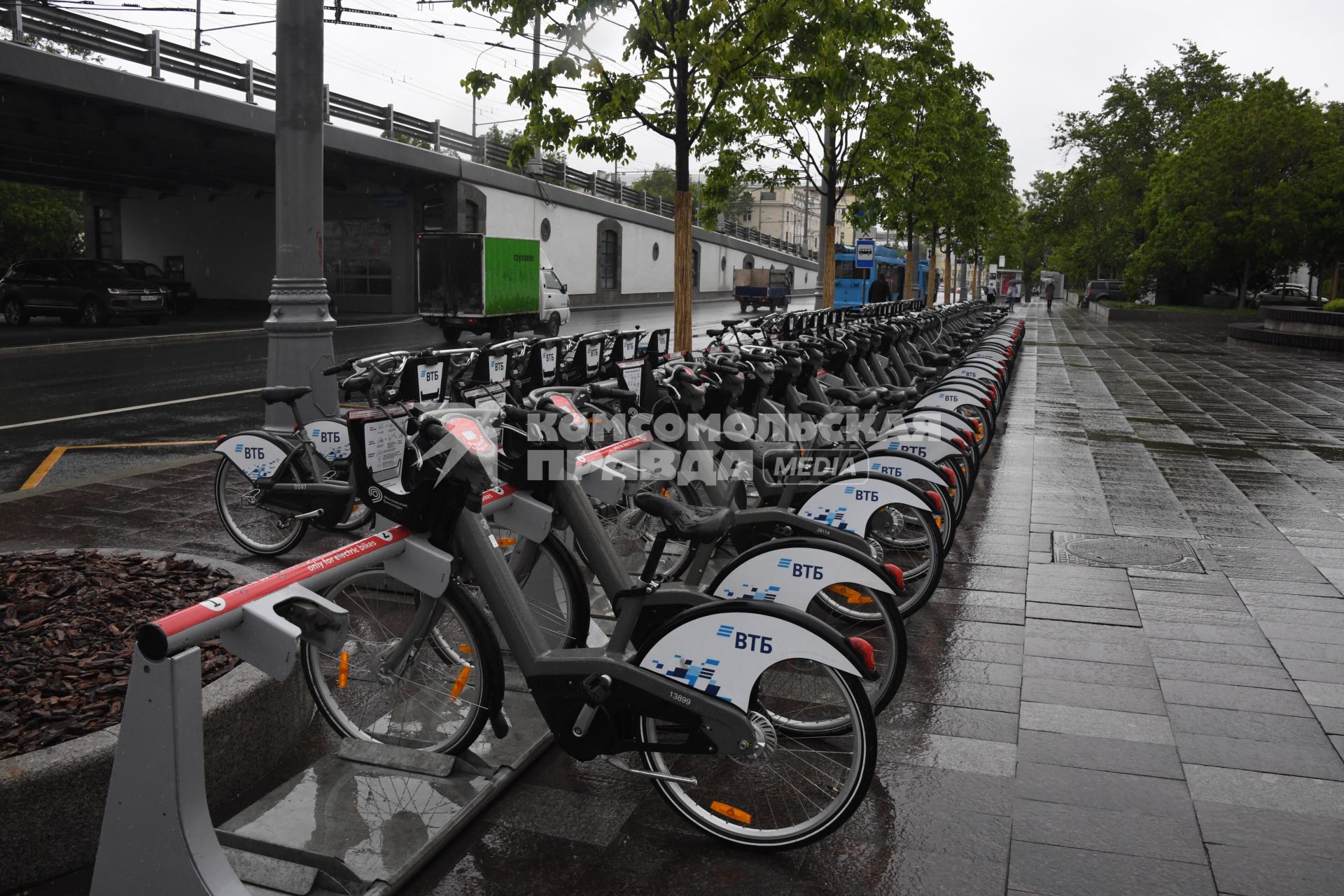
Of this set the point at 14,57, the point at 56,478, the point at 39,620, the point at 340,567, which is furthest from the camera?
the point at 14,57

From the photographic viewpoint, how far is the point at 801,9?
10031 mm

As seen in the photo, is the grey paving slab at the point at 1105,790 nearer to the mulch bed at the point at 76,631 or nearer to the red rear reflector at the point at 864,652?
the red rear reflector at the point at 864,652

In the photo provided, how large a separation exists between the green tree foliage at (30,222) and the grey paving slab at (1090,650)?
132ft

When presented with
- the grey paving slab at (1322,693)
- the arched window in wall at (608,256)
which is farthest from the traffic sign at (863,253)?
the grey paving slab at (1322,693)

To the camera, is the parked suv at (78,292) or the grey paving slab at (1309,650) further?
the parked suv at (78,292)

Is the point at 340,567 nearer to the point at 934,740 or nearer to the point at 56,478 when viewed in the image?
the point at 934,740

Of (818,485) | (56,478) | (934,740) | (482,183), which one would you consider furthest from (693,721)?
(482,183)

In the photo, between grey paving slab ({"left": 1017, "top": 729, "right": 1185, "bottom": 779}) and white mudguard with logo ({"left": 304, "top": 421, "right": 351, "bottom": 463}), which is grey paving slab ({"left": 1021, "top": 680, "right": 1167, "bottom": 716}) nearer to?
grey paving slab ({"left": 1017, "top": 729, "right": 1185, "bottom": 779})

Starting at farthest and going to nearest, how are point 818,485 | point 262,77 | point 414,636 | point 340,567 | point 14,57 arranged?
point 262,77, point 14,57, point 818,485, point 414,636, point 340,567

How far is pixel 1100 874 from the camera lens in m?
2.82

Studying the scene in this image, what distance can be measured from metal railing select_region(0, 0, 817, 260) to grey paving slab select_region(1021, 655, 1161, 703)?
9026 mm

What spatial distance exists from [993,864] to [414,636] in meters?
1.84

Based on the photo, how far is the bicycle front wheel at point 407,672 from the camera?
3264 mm

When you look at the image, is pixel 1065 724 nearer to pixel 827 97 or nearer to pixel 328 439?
pixel 328 439
